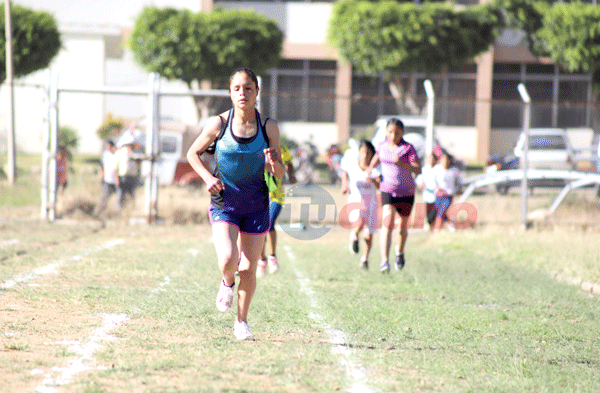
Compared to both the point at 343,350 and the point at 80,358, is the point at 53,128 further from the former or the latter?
the point at 343,350

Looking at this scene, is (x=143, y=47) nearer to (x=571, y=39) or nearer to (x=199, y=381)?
(x=571, y=39)

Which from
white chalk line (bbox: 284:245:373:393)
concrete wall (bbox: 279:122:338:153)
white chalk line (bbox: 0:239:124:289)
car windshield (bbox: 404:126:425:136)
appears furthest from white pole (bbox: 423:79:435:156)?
white chalk line (bbox: 284:245:373:393)

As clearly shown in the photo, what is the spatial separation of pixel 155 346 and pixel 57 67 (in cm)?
3344

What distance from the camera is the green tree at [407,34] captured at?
93.8 feet

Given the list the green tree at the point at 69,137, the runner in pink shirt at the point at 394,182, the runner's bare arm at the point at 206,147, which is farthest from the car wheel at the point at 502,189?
the green tree at the point at 69,137

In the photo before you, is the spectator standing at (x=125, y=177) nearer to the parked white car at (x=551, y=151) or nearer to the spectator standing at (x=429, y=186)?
the spectator standing at (x=429, y=186)

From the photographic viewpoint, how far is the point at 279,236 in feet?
46.8

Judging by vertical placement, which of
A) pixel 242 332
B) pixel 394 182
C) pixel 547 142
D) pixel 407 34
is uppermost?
pixel 407 34

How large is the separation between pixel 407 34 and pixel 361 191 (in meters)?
19.2

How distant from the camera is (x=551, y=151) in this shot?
17.5 m

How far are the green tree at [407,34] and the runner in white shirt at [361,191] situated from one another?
18650 mm

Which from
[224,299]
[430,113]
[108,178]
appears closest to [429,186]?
[430,113]

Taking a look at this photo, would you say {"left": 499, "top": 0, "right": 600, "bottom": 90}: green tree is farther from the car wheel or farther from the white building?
the car wheel

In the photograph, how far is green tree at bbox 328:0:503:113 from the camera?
28594 mm
